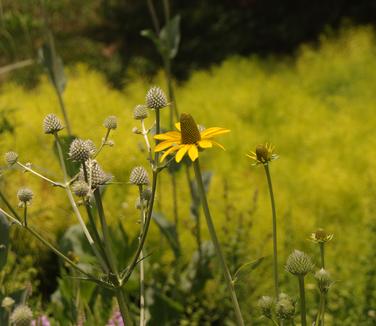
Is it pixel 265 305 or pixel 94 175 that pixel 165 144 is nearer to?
pixel 94 175

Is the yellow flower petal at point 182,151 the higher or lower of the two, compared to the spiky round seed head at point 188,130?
lower

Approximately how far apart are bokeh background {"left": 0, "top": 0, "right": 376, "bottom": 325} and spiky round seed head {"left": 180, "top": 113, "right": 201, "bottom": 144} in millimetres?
116

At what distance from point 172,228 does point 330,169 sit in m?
0.96

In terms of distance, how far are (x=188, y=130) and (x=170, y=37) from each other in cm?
122

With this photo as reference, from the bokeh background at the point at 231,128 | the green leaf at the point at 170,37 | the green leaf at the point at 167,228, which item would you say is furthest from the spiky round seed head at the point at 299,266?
the green leaf at the point at 170,37

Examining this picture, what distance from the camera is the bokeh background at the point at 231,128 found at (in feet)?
6.37

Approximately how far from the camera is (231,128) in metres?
3.01

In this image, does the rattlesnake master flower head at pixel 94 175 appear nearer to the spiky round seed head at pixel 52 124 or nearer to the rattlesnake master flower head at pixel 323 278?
the spiky round seed head at pixel 52 124

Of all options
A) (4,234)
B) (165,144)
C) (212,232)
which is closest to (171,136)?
(165,144)

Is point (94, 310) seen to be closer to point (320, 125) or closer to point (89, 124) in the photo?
point (89, 124)

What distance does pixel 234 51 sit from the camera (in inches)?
183

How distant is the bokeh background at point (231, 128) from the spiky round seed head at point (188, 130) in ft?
0.38

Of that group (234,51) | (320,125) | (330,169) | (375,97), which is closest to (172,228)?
(330,169)

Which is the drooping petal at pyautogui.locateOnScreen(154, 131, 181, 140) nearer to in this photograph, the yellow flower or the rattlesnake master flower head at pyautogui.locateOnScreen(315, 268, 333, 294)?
the yellow flower
